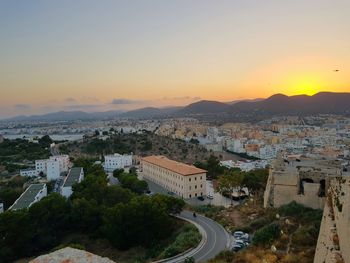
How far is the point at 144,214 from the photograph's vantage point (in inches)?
937

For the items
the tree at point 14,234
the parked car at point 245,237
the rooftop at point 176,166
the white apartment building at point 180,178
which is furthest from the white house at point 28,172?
the parked car at point 245,237

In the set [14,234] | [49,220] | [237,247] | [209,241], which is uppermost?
[237,247]

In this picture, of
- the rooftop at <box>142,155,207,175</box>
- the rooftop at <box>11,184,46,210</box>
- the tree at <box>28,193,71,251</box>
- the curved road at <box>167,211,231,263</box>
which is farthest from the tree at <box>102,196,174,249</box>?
the rooftop at <box>142,155,207,175</box>

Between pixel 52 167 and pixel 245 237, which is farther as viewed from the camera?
pixel 52 167

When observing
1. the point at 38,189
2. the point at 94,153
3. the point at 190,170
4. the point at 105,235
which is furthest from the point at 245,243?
the point at 94,153

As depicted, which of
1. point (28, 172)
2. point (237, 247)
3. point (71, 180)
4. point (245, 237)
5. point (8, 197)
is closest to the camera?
point (237, 247)

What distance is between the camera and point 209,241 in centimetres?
2022

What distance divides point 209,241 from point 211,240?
5.6 inches

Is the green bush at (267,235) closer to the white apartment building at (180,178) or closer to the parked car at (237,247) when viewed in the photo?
the parked car at (237,247)

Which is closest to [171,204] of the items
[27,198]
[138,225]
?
[138,225]

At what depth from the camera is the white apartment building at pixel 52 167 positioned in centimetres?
5294

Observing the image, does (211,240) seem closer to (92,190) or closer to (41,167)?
(92,190)

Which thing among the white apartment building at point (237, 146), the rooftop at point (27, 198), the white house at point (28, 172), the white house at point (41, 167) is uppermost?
the rooftop at point (27, 198)

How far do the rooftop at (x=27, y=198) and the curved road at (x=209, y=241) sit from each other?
50.6 feet
